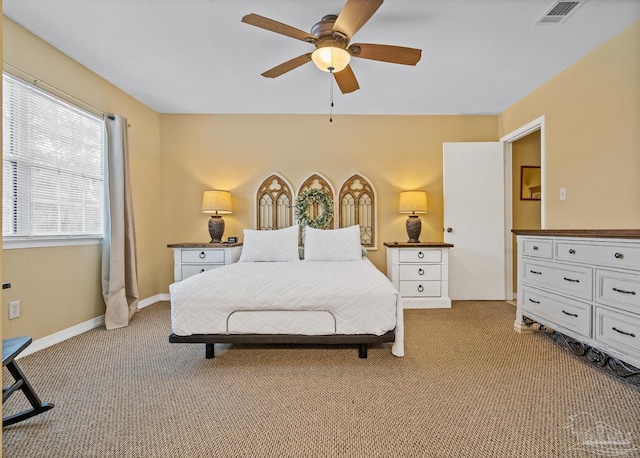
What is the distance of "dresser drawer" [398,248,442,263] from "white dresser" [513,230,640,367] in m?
1.03

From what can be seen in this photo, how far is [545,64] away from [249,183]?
346 cm

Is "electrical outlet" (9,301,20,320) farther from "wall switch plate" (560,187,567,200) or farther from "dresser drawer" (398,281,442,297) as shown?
"wall switch plate" (560,187,567,200)

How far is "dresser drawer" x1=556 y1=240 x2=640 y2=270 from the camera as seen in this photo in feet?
6.13

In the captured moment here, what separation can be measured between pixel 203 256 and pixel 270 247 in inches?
33.6

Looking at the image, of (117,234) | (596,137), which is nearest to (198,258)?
(117,234)

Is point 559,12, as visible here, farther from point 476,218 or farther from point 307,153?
point 307,153

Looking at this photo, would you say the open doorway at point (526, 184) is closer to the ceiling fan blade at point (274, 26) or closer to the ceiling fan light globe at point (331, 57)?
the ceiling fan light globe at point (331, 57)

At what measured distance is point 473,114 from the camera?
13.9ft

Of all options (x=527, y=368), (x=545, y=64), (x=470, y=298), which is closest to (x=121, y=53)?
(x=545, y=64)

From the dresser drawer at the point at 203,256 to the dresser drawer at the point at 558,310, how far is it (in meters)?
3.13

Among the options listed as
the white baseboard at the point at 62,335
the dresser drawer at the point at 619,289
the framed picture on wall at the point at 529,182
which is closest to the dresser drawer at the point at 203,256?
the white baseboard at the point at 62,335

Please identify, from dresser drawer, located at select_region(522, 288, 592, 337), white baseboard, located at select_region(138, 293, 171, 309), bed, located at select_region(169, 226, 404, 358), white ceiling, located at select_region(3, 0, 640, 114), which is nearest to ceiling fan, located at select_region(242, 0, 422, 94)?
white ceiling, located at select_region(3, 0, 640, 114)

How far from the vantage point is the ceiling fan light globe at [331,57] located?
220 cm

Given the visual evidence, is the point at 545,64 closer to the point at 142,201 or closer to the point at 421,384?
the point at 421,384
